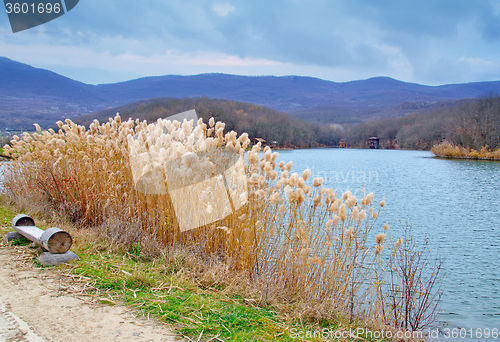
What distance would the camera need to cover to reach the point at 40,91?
180 metres

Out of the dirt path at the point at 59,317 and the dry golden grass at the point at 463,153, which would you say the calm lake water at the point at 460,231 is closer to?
the dirt path at the point at 59,317

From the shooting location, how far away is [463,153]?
1379 inches

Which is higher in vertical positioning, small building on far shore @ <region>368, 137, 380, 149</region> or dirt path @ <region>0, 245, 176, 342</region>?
small building on far shore @ <region>368, 137, 380, 149</region>

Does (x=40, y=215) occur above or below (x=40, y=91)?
below

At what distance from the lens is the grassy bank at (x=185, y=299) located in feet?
8.45

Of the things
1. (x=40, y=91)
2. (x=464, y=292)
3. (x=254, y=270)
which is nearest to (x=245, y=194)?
(x=254, y=270)

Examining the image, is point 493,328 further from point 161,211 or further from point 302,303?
point 161,211

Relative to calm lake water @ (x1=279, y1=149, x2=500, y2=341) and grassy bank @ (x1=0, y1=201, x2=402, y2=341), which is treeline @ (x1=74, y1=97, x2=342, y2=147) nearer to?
calm lake water @ (x1=279, y1=149, x2=500, y2=341)

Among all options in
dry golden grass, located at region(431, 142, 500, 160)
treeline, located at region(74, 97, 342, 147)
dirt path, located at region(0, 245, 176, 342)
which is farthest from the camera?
treeline, located at region(74, 97, 342, 147)

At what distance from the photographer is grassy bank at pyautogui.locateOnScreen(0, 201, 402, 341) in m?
2.57

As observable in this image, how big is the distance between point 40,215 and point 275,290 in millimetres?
4254

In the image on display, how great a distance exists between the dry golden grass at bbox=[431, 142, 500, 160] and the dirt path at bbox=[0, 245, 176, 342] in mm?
38023

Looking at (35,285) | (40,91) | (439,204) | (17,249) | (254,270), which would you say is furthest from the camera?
(40,91)

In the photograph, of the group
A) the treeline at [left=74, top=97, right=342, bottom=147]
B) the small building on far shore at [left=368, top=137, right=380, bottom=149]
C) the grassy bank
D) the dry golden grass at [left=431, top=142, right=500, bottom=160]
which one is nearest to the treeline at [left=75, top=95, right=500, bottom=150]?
the treeline at [left=74, top=97, right=342, bottom=147]
